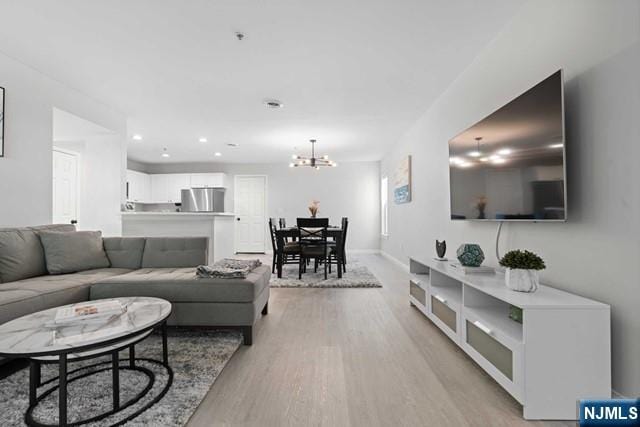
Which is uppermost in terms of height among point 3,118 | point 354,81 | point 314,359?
point 354,81

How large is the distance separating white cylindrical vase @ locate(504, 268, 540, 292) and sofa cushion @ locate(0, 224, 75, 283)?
11.9 ft

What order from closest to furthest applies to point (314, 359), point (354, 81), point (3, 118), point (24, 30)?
1. point (314, 359)
2. point (24, 30)
3. point (3, 118)
4. point (354, 81)

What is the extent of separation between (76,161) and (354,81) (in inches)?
189

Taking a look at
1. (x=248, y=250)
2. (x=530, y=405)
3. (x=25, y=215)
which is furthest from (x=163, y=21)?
(x=248, y=250)

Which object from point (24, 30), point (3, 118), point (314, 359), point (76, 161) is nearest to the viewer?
point (314, 359)

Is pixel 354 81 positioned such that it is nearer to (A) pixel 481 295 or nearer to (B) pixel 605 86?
(B) pixel 605 86

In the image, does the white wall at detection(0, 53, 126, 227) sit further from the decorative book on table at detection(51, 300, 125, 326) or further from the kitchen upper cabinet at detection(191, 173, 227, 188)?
the kitchen upper cabinet at detection(191, 173, 227, 188)

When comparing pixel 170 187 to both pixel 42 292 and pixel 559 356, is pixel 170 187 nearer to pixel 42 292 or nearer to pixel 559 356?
pixel 42 292

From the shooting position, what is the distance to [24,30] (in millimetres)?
2414

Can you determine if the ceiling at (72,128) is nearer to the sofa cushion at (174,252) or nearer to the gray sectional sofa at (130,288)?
the gray sectional sofa at (130,288)

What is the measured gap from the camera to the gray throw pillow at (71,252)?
2705 mm

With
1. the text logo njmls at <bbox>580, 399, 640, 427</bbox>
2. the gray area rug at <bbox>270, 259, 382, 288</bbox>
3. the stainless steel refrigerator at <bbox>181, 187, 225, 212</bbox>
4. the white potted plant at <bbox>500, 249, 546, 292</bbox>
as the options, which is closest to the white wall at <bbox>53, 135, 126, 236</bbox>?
the gray area rug at <bbox>270, 259, 382, 288</bbox>

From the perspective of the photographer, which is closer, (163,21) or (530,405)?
(530,405)

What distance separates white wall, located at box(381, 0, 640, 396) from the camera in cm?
136
